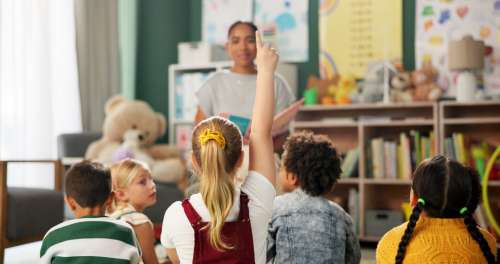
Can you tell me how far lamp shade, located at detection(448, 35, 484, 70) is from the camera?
420 cm

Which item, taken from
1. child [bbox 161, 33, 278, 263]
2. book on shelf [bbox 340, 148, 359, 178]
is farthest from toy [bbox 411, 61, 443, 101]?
child [bbox 161, 33, 278, 263]

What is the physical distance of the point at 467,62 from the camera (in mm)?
4207

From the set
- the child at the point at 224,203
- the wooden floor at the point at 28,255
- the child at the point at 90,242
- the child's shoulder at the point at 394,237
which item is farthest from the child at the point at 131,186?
the wooden floor at the point at 28,255

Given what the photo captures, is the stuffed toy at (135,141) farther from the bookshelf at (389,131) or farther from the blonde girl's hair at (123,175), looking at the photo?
the blonde girl's hair at (123,175)

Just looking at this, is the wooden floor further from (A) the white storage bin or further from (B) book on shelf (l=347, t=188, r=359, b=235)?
(A) the white storage bin

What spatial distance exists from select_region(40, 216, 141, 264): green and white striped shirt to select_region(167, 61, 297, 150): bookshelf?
327cm

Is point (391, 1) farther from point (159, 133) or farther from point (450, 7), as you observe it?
point (159, 133)

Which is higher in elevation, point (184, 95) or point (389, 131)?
point (184, 95)

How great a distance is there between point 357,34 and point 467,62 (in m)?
0.93

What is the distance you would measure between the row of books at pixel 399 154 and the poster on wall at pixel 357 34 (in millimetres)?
632

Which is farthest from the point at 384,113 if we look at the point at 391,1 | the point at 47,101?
the point at 47,101

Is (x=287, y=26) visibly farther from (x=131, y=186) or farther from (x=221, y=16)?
(x=131, y=186)

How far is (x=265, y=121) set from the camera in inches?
65.4

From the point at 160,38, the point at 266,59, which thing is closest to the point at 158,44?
the point at 160,38
